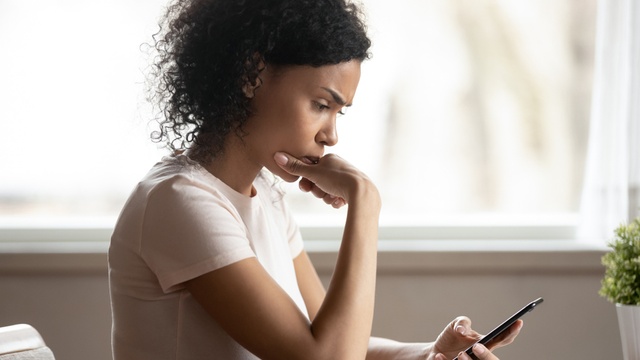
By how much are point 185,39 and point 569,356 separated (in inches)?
57.2

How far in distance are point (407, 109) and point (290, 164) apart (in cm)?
107

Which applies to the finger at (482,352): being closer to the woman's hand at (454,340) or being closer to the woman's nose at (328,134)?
the woman's hand at (454,340)

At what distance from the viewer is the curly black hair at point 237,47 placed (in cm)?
131

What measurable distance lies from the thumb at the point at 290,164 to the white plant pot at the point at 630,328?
844mm

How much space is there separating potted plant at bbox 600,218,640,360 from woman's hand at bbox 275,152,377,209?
27.7 inches

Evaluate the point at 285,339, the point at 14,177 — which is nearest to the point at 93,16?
the point at 14,177

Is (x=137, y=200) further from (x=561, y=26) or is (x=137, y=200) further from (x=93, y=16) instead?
(x=561, y=26)

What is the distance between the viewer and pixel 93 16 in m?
2.40

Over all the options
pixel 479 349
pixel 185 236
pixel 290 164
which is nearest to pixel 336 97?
pixel 290 164

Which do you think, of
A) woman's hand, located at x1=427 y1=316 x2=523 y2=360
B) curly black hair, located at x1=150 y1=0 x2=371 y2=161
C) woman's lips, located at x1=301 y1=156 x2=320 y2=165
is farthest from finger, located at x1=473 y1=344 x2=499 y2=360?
curly black hair, located at x1=150 y1=0 x2=371 y2=161

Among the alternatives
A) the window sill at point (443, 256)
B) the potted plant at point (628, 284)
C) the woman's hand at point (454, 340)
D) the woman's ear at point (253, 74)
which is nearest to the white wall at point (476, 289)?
the window sill at point (443, 256)

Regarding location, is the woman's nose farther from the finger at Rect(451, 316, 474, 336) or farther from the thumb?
the finger at Rect(451, 316, 474, 336)

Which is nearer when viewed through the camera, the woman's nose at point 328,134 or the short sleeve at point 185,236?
the short sleeve at point 185,236

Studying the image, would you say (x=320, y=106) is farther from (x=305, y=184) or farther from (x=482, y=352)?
(x=482, y=352)
